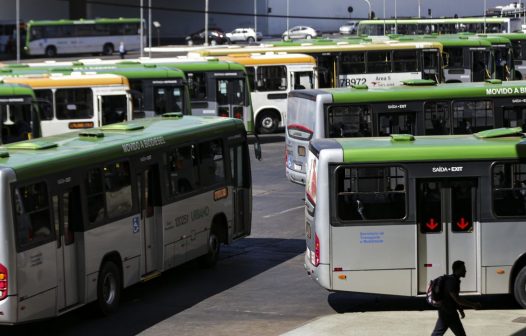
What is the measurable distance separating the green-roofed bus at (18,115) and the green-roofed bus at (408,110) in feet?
25.5

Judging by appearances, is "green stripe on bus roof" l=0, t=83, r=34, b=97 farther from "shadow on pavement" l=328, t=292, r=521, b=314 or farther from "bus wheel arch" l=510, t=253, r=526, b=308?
"bus wheel arch" l=510, t=253, r=526, b=308

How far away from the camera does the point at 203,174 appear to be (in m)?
21.4

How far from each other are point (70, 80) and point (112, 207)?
779 inches

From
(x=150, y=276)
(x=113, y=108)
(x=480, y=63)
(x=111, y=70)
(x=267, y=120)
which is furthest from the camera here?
(x=480, y=63)

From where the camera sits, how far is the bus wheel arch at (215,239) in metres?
21.7

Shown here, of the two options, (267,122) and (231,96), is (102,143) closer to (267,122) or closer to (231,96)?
(231,96)

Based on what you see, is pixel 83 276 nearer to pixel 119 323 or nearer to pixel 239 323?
pixel 119 323

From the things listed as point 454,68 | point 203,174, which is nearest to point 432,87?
point 203,174

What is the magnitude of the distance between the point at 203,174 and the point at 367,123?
715cm

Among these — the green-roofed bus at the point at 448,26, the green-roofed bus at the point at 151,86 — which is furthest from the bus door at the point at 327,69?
the green-roofed bus at the point at 448,26

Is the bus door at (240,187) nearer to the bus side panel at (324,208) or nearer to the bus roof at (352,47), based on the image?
the bus side panel at (324,208)

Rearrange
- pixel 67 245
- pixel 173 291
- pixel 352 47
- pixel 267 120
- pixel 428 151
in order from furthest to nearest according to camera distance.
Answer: pixel 352 47, pixel 267 120, pixel 173 291, pixel 428 151, pixel 67 245

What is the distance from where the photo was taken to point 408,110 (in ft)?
91.3

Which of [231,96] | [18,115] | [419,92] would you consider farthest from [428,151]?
[231,96]
